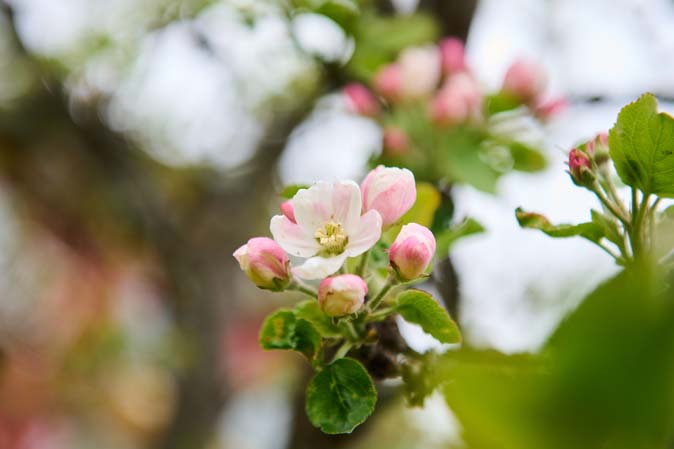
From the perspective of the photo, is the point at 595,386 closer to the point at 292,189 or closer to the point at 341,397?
the point at 341,397

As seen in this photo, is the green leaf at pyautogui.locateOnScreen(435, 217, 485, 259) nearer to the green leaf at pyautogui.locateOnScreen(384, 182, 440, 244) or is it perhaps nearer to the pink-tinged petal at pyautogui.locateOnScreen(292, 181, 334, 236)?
the green leaf at pyautogui.locateOnScreen(384, 182, 440, 244)

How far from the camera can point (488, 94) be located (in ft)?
3.59

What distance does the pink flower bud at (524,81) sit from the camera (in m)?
1.06

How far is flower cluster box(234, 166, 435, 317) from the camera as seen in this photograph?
50 cm

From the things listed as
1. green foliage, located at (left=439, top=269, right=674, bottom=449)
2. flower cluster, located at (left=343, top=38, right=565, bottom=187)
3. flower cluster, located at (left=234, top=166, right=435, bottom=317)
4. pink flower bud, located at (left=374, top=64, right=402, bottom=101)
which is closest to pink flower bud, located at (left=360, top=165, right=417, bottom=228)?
flower cluster, located at (left=234, top=166, right=435, bottom=317)

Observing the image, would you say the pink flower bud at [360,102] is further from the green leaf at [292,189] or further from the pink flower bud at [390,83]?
the green leaf at [292,189]

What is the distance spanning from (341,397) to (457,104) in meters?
0.63

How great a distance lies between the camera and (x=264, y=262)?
527 millimetres

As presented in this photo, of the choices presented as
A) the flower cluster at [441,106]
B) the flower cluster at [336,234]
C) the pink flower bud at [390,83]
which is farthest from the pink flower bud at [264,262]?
the pink flower bud at [390,83]

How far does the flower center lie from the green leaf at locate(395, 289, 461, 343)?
64 mm

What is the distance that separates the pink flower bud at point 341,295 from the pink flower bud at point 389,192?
0.26 ft

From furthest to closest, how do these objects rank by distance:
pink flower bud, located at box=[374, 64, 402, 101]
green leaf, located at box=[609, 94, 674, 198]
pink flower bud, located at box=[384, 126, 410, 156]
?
1. pink flower bud, located at box=[374, 64, 402, 101]
2. pink flower bud, located at box=[384, 126, 410, 156]
3. green leaf, located at box=[609, 94, 674, 198]

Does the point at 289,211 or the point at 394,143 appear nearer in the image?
the point at 289,211

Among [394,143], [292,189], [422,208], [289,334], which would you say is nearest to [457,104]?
[394,143]
